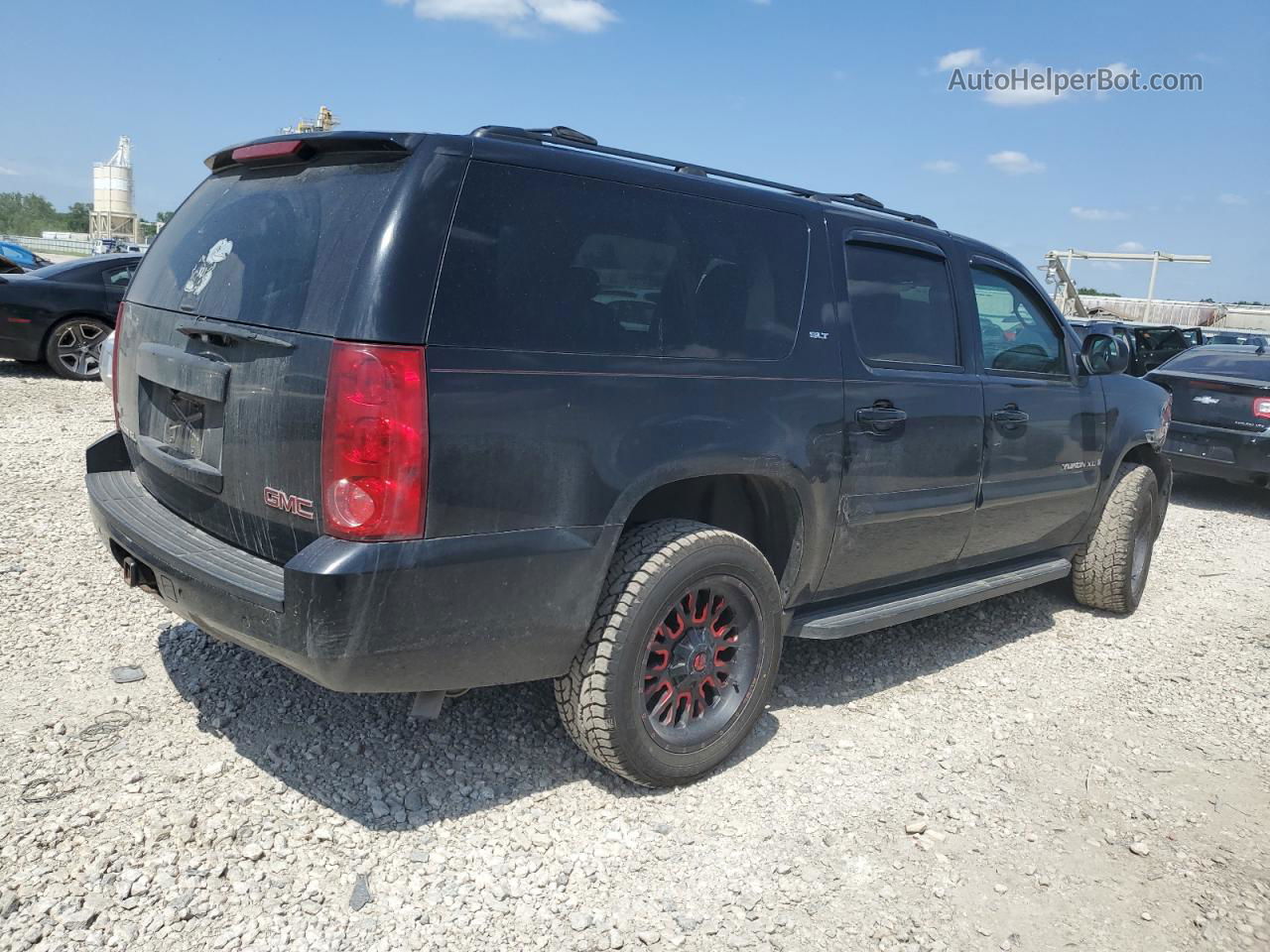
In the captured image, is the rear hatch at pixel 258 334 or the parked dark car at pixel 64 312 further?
the parked dark car at pixel 64 312

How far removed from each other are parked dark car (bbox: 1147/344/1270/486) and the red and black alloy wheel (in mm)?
7349

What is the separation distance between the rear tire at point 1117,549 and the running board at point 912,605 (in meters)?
0.54

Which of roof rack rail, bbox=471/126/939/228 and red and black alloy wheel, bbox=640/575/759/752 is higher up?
roof rack rail, bbox=471/126/939/228

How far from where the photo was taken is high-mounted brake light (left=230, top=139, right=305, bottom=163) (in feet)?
9.54

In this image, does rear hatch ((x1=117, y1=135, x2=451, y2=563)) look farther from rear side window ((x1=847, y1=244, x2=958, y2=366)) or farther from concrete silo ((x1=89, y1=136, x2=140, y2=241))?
concrete silo ((x1=89, y1=136, x2=140, y2=241))

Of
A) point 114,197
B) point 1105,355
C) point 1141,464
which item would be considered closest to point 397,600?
point 1105,355

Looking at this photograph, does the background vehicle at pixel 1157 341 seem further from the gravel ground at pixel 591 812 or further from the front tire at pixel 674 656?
the front tire at pixel 674 656

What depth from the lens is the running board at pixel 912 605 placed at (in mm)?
3721

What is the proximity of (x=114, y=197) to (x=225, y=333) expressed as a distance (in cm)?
8139

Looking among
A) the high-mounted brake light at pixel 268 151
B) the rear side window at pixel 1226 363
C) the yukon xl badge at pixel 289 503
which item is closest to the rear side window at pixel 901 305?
the high-mounted brake light at pixel 268 151

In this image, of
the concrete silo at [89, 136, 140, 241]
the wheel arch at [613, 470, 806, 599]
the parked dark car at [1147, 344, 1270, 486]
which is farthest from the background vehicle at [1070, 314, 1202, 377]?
the concrete silo at [89, 136, 140, 241]

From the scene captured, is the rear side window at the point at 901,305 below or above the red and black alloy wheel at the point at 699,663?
above

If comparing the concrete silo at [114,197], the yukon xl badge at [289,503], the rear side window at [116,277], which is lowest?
the yukon xl badge at [289,503]

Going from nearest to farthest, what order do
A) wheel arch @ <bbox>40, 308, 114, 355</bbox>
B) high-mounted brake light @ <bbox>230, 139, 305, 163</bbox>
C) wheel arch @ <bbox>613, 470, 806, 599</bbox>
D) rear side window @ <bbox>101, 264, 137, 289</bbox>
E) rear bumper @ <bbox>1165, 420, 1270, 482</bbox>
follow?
high-mounted brake light @ <bbox>230, 139, 305, 163</bbox> < wheel arch @ <bbox>613, 470, 806, 599</bbox> < rear bumper @ <bbox>1165, 420, 1270, 482</bbox> < wheel arch @ <bbox>40, 308, 114, 355</bbox> < rear side window @ <bbox>101, 264, 137, 289</bbox>
